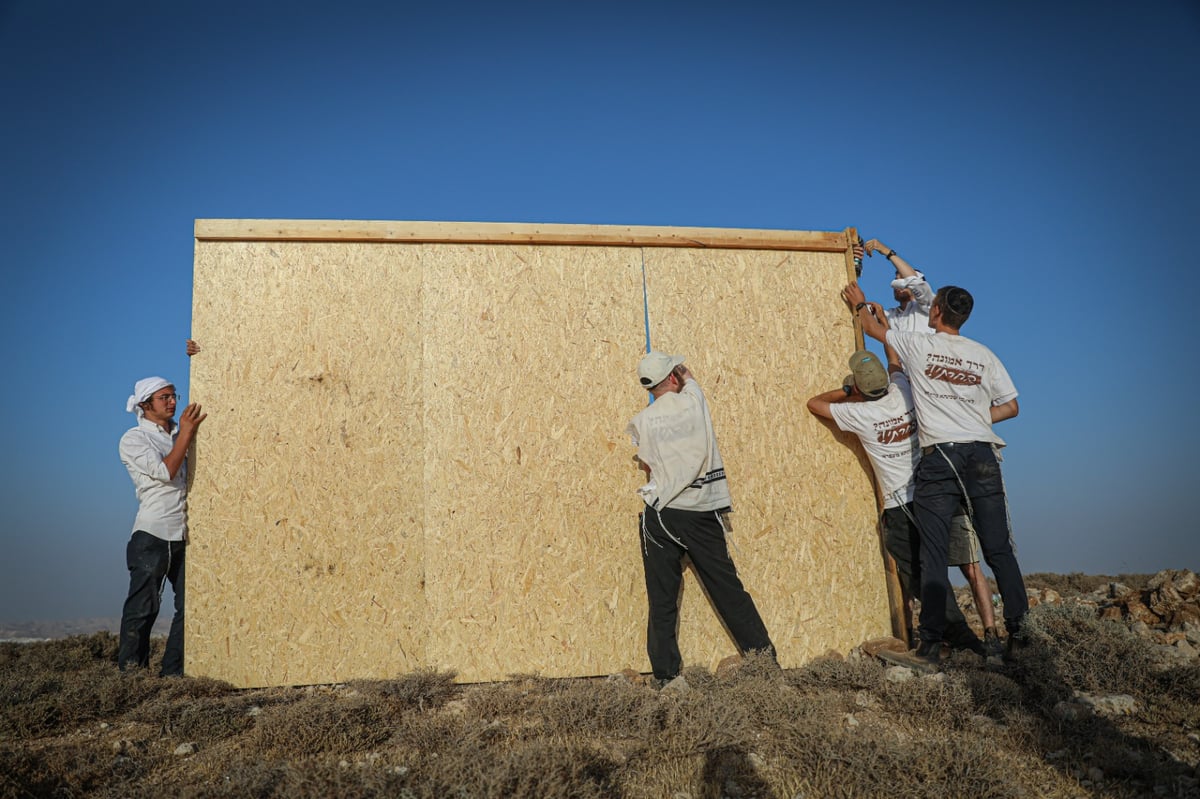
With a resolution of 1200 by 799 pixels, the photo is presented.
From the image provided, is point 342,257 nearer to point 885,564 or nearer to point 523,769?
point 523,769

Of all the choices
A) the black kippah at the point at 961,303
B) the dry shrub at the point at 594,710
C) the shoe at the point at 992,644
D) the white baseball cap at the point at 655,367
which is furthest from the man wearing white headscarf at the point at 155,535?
the shoe at the point at 992,644

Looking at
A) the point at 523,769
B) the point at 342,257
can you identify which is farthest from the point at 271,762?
the point at 342,257

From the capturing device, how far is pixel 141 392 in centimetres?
534

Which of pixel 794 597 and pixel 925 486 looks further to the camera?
pixel 794 597

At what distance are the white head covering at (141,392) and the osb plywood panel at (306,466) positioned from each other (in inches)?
14.8

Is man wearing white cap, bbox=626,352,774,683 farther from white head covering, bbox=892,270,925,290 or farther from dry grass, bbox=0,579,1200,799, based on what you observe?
white head covering, bbox=892,270,925,290

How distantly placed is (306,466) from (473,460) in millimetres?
1197

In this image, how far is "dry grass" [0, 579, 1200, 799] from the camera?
9.84 feet

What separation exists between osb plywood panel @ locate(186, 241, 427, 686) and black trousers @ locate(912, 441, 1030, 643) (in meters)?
3.48

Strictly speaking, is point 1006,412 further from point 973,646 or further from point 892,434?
point 973,646

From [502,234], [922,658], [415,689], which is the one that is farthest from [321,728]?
[922,658]

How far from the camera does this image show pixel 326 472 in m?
5.28

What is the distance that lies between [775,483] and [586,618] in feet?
5.71

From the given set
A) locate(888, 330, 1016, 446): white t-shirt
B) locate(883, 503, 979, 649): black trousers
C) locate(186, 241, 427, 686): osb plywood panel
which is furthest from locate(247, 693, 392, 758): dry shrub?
locate(888, 330, 1016, 446): white t-shirt
